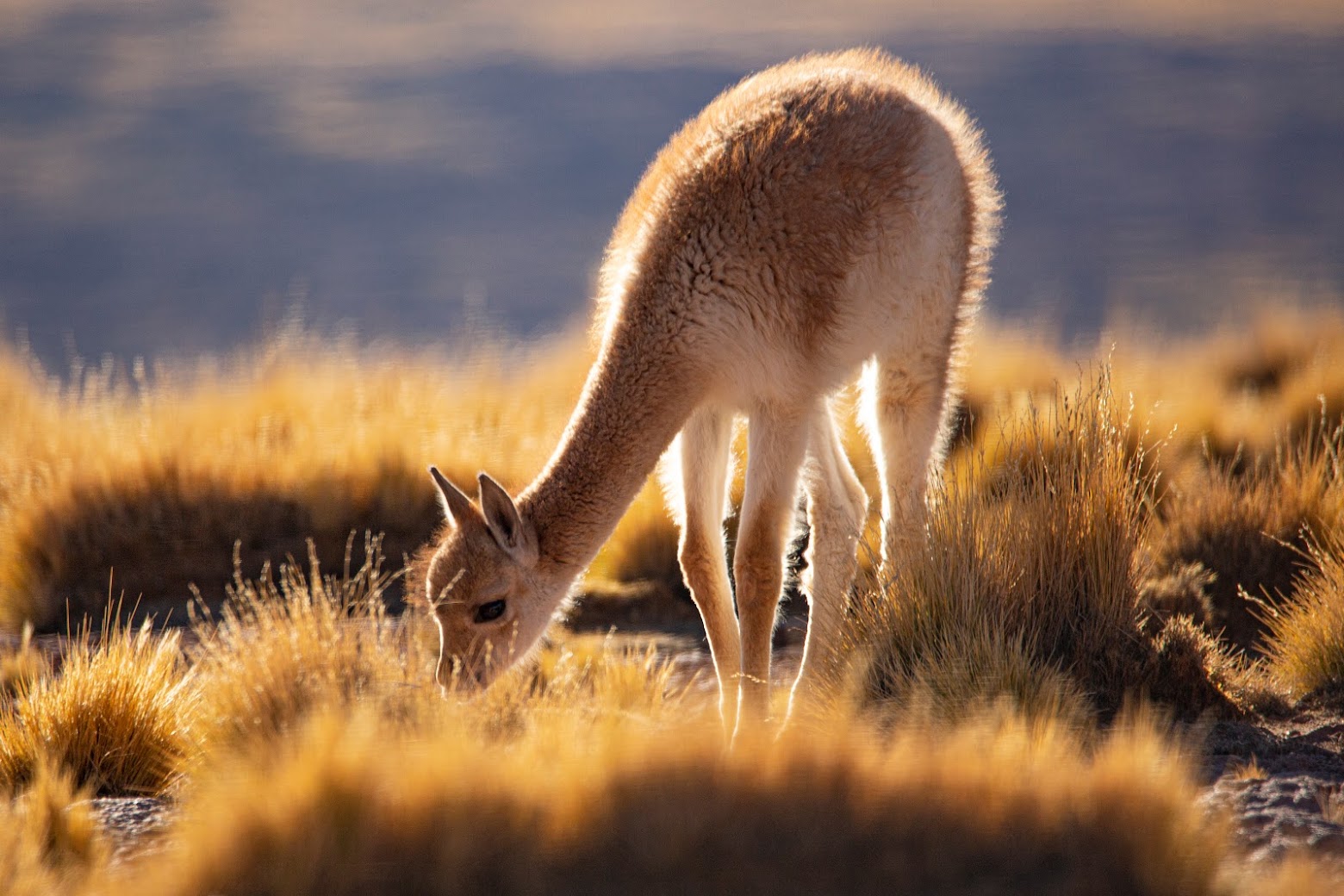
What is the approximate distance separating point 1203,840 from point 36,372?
1223 centimetres

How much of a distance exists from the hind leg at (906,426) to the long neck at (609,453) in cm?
111

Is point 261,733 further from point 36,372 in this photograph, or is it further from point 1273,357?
point 1273,357

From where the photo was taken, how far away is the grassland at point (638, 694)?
132 inches

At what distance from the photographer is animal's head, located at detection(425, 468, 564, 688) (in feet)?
15.1

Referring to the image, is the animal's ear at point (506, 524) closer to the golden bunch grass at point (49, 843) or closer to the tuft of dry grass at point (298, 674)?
the tuft of dry grass at point (298, 674)

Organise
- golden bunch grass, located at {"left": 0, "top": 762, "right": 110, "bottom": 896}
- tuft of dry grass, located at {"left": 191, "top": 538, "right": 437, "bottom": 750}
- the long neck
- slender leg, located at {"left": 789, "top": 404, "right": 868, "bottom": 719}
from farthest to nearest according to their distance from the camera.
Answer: slender leg, located at {"left": 789, "top": 404, "right": 868, "bottom": 719} < the long neck < tuft of dry grass, located at {"left": 191, "top": 538, "right": 437, "bottom": 750} < golden bunch grass, located at {"left": 0, "top": 762, "right": 110, "bottom": 896}

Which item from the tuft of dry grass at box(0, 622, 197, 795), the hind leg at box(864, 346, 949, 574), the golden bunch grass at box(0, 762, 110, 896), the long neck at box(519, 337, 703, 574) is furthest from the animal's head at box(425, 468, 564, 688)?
the hind leg at box(864, 346, 949, 574)

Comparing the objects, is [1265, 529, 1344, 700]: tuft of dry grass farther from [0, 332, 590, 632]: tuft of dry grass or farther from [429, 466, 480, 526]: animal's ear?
[429, 466, 480, 526]: animal's ear

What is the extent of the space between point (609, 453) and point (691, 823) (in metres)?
1.80

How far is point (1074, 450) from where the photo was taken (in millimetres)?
5500

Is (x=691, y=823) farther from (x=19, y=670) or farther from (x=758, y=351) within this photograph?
(x=19, y=670)

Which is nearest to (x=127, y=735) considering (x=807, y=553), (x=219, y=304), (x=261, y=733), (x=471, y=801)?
(x=261, y=733)

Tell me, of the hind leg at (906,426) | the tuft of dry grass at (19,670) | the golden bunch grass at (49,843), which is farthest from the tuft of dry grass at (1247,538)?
the tuft of dry grass at (19,670)

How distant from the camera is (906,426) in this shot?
5719 millimetres
